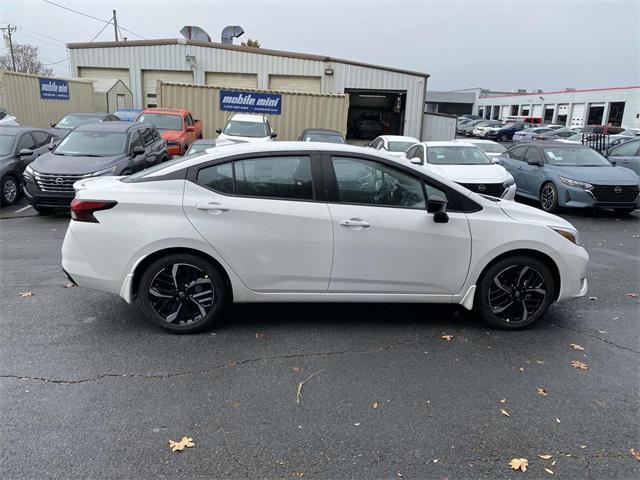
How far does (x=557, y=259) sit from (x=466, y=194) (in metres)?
1.00

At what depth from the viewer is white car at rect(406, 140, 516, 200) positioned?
10328 mm

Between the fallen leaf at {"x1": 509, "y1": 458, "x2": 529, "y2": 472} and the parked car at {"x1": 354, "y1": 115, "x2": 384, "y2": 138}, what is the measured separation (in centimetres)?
2854

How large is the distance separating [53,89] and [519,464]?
74.4 ft

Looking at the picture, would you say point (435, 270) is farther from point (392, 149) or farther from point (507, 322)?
point (392, 149)

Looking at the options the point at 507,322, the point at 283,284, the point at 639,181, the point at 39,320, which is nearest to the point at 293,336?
the point at 283,284

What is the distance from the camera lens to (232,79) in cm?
2614

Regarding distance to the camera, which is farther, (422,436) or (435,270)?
(435,270)

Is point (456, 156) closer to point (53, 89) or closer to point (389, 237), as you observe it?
point (389, 237)

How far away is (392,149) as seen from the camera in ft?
49.0

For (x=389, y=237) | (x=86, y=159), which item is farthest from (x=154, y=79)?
(x=389, y=237)

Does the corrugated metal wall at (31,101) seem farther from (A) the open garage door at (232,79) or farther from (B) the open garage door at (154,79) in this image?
(A) the open garage door at (232,79)

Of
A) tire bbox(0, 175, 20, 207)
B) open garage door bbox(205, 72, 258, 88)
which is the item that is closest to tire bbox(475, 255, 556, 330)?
tire bbox(0, 175, 20, 207)

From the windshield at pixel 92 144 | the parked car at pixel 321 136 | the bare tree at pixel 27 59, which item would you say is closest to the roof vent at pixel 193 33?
the parked car at pixel 321 136

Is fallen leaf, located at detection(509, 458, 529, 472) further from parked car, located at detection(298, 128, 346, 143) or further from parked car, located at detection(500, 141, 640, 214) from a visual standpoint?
parked car, located at detection(298, 128, 346, 143)
